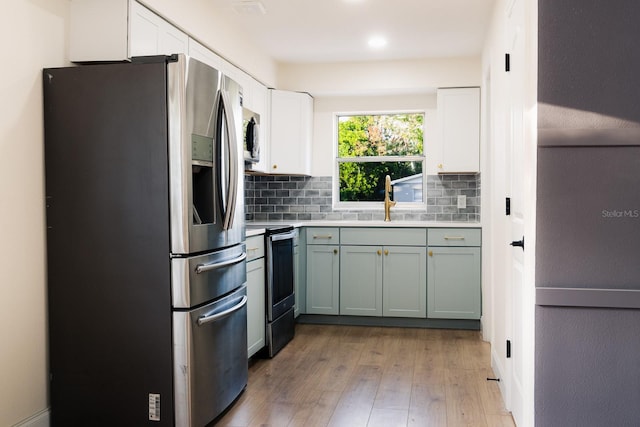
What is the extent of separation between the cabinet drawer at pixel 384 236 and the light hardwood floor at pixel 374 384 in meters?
0.75

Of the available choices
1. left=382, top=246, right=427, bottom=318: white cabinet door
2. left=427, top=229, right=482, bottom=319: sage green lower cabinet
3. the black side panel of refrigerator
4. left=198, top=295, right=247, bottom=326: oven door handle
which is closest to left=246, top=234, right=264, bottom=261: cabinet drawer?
left=198, top=295, right=247, bottom=326: oven door handle

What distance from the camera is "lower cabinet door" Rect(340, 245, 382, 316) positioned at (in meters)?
4.70

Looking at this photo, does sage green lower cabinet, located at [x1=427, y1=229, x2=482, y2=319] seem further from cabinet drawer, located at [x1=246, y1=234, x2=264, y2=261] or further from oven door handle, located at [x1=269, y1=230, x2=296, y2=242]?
cabinet drawer, located at [x1=246, y1=234, x2=264, y2=261]

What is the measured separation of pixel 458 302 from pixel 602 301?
2837mm

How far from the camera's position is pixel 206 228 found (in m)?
2.55

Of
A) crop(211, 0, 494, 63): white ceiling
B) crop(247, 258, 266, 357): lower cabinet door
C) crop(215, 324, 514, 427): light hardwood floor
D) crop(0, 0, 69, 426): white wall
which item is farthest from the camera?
crop(211, 0, 494, 63): white ceiling

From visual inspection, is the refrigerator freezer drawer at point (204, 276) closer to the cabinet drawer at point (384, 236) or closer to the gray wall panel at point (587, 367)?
the gray wall panel at point (587, 367)

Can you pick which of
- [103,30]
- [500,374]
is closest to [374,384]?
[500,374]

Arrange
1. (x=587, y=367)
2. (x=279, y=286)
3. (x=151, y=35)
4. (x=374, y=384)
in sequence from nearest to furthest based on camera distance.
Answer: (x=587, y=367)
(x=151, y=35)
(x=374, y=384)
(x=279, y=286)

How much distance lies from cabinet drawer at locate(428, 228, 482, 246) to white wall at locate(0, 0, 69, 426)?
3.02 meters

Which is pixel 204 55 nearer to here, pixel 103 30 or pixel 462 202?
pixel 103 30

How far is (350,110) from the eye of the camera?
17.5ft

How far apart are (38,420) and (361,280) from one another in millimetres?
2784

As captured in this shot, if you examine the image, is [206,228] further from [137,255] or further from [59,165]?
[59,165]
